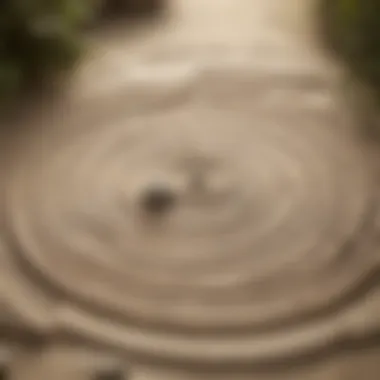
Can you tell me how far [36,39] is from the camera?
67.6 inches

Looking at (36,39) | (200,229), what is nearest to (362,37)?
(200,229)

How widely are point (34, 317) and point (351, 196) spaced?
0.67 metres

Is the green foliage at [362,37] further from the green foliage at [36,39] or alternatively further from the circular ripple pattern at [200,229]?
the green foliage at [36,39]

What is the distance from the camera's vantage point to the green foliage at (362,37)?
1.60 m

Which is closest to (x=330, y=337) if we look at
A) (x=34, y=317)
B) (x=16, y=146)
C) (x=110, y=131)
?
(x=34, y=317)

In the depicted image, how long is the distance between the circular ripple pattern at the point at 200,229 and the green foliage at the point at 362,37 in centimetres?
15

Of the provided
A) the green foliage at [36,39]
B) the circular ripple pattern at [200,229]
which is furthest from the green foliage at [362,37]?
the green foliage at [36,39]

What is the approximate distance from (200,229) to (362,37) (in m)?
0.57

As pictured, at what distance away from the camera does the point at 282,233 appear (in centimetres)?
146

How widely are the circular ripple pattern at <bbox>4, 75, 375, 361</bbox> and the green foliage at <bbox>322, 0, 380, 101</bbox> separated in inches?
5.9

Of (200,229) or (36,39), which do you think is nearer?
(200,229)

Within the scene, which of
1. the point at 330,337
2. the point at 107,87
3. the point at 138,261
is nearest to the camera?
the point at 330,337

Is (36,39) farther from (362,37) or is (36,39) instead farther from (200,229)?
(362,37)

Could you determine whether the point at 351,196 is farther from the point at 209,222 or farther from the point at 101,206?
the point at 101,206
